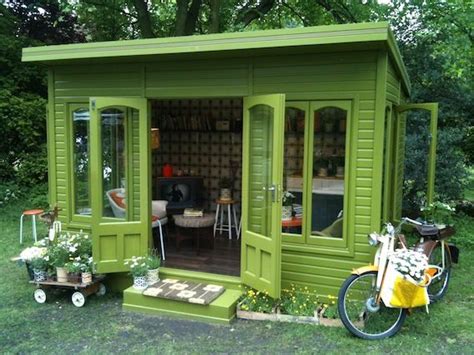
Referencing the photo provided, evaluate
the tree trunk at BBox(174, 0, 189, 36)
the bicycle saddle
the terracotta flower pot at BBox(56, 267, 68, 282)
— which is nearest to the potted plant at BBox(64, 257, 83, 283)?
the terracotta flower pot at BBox(56, 267, 68, 282)

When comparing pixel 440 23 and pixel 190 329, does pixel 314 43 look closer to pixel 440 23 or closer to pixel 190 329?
pixel 190 329

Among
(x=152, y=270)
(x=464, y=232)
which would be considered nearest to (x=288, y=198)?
(x=152, y=270)

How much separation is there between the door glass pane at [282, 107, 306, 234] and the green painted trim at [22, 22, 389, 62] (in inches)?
30.6

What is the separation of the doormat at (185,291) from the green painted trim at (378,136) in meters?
1.69

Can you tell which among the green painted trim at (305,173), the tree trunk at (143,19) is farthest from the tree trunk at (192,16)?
the green painted trim at (305,173)

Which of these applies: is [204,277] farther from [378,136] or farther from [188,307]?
[378,136]

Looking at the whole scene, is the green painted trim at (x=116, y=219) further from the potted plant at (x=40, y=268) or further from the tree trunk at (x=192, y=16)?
the tree trunk at (x=192, y=16)

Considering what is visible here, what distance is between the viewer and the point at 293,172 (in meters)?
4.84

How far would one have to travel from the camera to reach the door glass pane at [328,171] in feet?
15.0

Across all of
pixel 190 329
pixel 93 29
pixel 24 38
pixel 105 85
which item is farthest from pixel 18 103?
pixel 190 329

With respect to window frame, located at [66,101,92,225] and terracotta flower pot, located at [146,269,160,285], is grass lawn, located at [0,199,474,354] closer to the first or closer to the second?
terracotta flower pot, located at [146,269,160,285]

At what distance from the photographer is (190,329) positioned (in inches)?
170

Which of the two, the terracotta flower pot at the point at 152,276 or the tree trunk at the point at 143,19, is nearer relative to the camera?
the terracotta flower pot at the point at 152,276

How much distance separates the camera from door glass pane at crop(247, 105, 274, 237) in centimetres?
443
